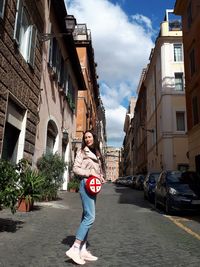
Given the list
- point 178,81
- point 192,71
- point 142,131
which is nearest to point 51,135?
point 192,71

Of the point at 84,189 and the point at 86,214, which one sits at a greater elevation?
the point at 84,189

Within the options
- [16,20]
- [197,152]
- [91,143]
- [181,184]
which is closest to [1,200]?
[91,143]

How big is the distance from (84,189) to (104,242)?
1.89 meters

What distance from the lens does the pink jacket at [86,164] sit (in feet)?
16.2

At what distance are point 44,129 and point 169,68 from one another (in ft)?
77.6

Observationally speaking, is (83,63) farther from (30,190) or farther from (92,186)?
(92,186)

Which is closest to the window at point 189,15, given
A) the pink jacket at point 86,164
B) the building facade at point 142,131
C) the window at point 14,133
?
the window at point 14,133

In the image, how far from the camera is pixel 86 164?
5023 millimetres

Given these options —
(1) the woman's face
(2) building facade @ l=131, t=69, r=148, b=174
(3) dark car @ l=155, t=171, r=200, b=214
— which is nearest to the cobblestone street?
(1) the woman's face

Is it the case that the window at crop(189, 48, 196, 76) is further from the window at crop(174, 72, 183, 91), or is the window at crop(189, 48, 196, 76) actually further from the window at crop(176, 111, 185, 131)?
the window at crop(174, 72, 183, 91)

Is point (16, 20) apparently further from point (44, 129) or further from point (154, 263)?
point (154, 263)

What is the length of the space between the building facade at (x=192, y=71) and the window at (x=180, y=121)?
1193 centimetres

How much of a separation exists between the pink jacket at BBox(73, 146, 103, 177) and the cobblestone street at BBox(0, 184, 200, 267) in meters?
1.23

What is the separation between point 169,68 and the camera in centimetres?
3669
